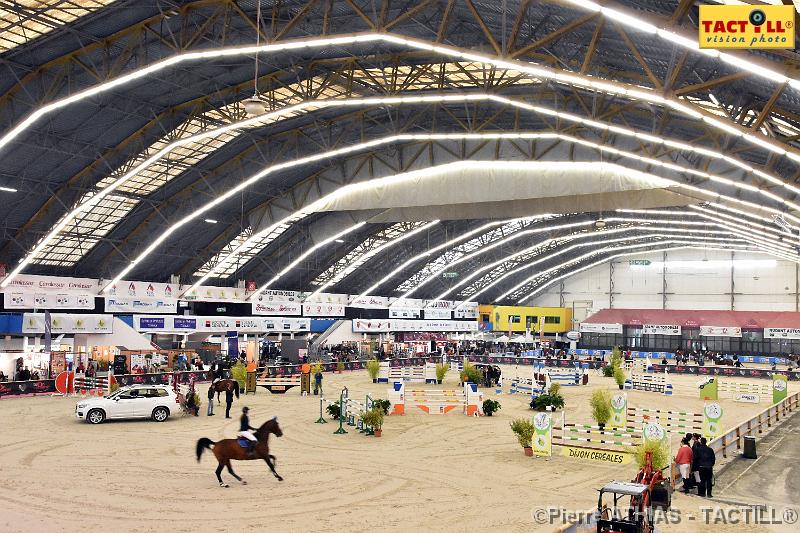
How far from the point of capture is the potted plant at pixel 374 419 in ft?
74.4

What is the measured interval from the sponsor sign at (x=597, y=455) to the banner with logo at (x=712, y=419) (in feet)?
13.5

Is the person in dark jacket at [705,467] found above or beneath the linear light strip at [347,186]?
beneath

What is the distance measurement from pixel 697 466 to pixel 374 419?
33.3 feet

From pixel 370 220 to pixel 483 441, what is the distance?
991 inches

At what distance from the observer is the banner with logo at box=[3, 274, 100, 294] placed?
4062cm

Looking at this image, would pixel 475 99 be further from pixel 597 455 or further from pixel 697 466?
pixel 697 466

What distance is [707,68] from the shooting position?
20000 mm

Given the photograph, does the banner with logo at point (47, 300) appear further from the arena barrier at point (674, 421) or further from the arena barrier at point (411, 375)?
the arena barrier at point (674, 421)

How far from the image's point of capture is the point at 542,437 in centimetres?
1952

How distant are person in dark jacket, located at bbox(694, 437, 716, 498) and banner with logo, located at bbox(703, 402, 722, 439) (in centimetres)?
637

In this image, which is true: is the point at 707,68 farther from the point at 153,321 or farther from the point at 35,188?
the point at 153,321

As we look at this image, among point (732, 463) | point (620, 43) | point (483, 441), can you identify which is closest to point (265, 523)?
point (483, 441)

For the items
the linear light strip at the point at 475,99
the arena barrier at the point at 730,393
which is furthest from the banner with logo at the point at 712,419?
the arena barrier at the point at 730,393

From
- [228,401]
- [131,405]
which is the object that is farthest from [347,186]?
[131,405]
